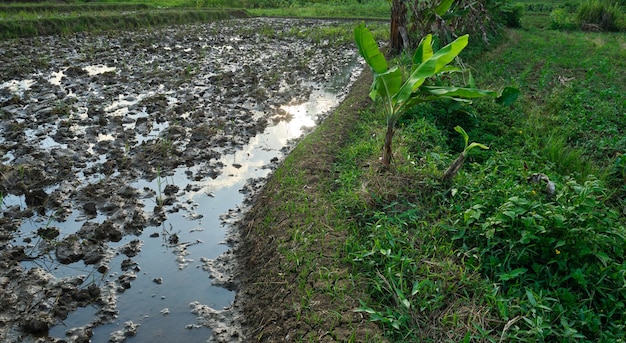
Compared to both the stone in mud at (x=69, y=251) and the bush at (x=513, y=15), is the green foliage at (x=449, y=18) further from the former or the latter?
the stone in mud at (x=69, y=251)

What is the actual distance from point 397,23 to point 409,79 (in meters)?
7.12

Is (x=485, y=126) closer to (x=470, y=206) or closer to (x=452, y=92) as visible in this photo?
(x=452, y=92)

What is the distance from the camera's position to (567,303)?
2600 millimetres

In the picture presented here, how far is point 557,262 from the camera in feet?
9.05

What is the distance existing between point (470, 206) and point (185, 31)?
14344 millimetres

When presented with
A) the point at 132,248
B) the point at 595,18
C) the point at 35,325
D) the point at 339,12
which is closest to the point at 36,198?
the point at 132,248

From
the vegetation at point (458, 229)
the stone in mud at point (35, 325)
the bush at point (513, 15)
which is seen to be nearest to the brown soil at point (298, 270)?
the vegetation at point (458, 229)

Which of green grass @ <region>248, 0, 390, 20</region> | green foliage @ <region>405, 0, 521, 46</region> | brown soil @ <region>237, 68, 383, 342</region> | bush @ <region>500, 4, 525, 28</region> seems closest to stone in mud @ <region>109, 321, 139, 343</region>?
brown soil @ <region>237, 68, 383, 342</region>

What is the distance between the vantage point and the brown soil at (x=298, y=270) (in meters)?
2.73

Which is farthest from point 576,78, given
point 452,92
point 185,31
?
point 185,31

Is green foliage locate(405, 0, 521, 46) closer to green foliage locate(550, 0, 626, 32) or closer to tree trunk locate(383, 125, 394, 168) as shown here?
tree trunk locate(383, 125, 394, 168)

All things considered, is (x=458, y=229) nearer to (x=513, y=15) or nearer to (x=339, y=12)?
(x=513, y=15)

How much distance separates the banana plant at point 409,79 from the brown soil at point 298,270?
37.0 inches

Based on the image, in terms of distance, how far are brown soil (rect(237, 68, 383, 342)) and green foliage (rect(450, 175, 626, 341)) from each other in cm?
90
